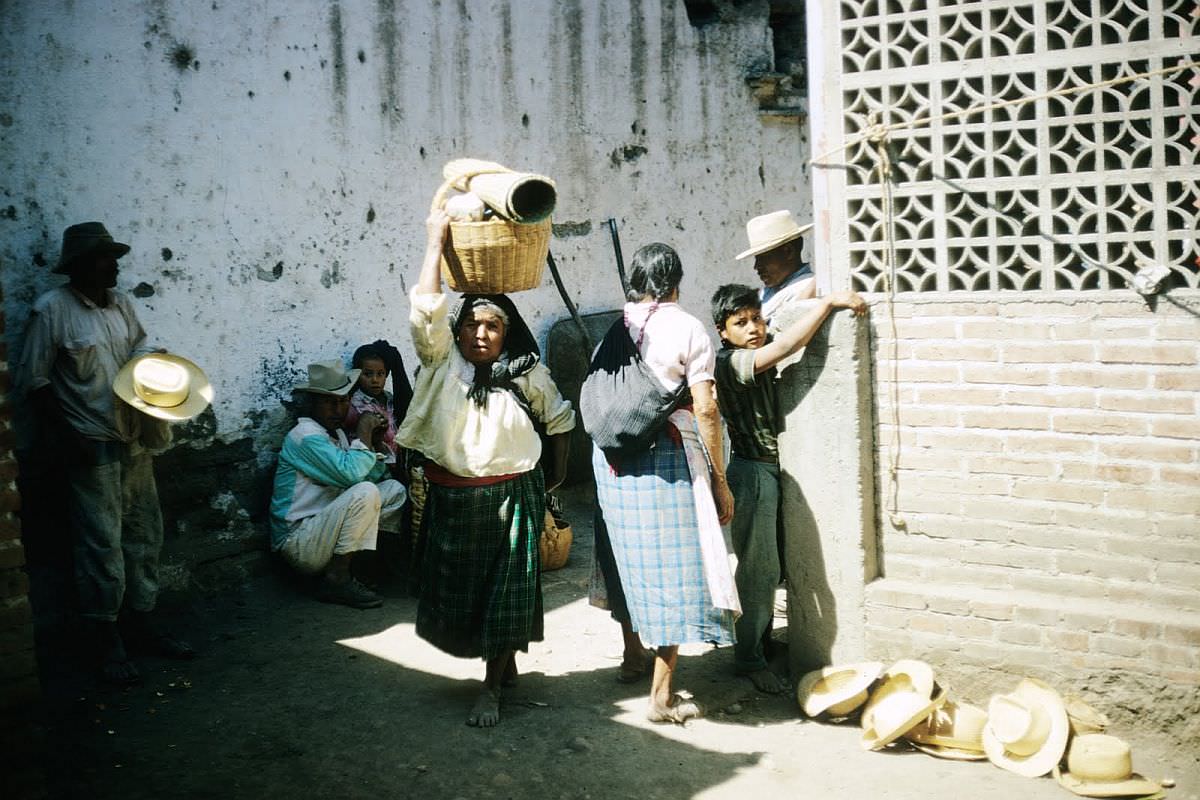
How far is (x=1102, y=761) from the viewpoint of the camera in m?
3.99

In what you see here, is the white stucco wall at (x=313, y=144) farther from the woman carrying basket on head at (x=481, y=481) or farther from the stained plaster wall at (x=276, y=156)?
the woman carrying basket on head at (x=481, y=481)

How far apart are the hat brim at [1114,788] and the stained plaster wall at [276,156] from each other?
4517 millimetres

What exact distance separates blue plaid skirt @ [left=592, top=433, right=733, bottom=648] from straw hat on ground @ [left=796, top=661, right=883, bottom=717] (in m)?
0.43

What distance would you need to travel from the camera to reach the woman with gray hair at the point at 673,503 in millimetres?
4480

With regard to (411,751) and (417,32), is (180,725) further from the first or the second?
(417,32)

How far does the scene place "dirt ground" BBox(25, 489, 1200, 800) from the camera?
4.08 metres

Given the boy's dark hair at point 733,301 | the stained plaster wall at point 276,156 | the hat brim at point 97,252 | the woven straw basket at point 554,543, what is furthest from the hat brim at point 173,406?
the boy's dark hair at point 733,301

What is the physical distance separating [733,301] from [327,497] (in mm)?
2798

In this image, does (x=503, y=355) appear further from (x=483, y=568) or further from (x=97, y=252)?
(x=97, y=252)

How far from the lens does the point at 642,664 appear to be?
5141 mm

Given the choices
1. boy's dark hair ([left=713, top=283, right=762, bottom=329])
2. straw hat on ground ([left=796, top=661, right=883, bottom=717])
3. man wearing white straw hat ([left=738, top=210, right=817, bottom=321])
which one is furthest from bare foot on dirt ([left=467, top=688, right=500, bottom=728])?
man wearing white straw hat ([left=738, top=210, right=817, bottom=321])

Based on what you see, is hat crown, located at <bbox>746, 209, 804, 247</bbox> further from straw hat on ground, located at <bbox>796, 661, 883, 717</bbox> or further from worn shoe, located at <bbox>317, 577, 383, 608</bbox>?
worn shoe, located at <bbox>317, 577, 383, 608</bbox>

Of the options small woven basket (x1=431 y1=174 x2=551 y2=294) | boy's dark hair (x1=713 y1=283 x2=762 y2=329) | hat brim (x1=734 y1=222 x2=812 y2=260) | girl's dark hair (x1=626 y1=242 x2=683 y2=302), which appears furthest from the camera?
hat brim (x1=734 y1=222 x2=812 y2=260)

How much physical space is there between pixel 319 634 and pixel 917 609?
9.99 ft
